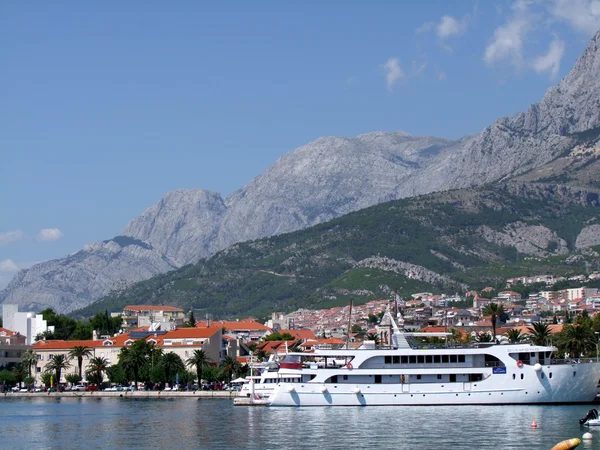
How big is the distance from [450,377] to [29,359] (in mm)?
95535

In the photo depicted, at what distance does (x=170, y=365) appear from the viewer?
520ft

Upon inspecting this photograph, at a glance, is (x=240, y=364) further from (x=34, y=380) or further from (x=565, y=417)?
(x=565, y=417)

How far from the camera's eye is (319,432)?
84688 millimetres

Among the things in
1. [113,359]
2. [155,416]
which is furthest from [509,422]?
[113,359]

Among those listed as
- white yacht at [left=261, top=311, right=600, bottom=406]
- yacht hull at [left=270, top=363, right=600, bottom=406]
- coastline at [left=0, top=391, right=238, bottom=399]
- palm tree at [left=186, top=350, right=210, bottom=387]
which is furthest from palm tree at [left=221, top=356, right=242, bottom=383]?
yacht hull at [left=270, top=363, right=600, bottom=406]

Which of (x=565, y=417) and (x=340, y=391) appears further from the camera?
(x=340, y=391)

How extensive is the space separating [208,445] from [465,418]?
77.8 feet

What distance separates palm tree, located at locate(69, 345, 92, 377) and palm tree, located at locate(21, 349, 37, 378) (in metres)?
6.45

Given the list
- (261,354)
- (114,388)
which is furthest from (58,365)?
(261,354)

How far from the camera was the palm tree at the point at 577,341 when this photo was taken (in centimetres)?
13388

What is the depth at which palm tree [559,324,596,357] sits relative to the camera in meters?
134

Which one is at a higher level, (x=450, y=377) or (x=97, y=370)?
(x=97, y=370)

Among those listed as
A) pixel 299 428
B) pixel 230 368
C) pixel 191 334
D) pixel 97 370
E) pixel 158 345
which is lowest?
pixel 299 428

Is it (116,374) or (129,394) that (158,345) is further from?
(129,394)
